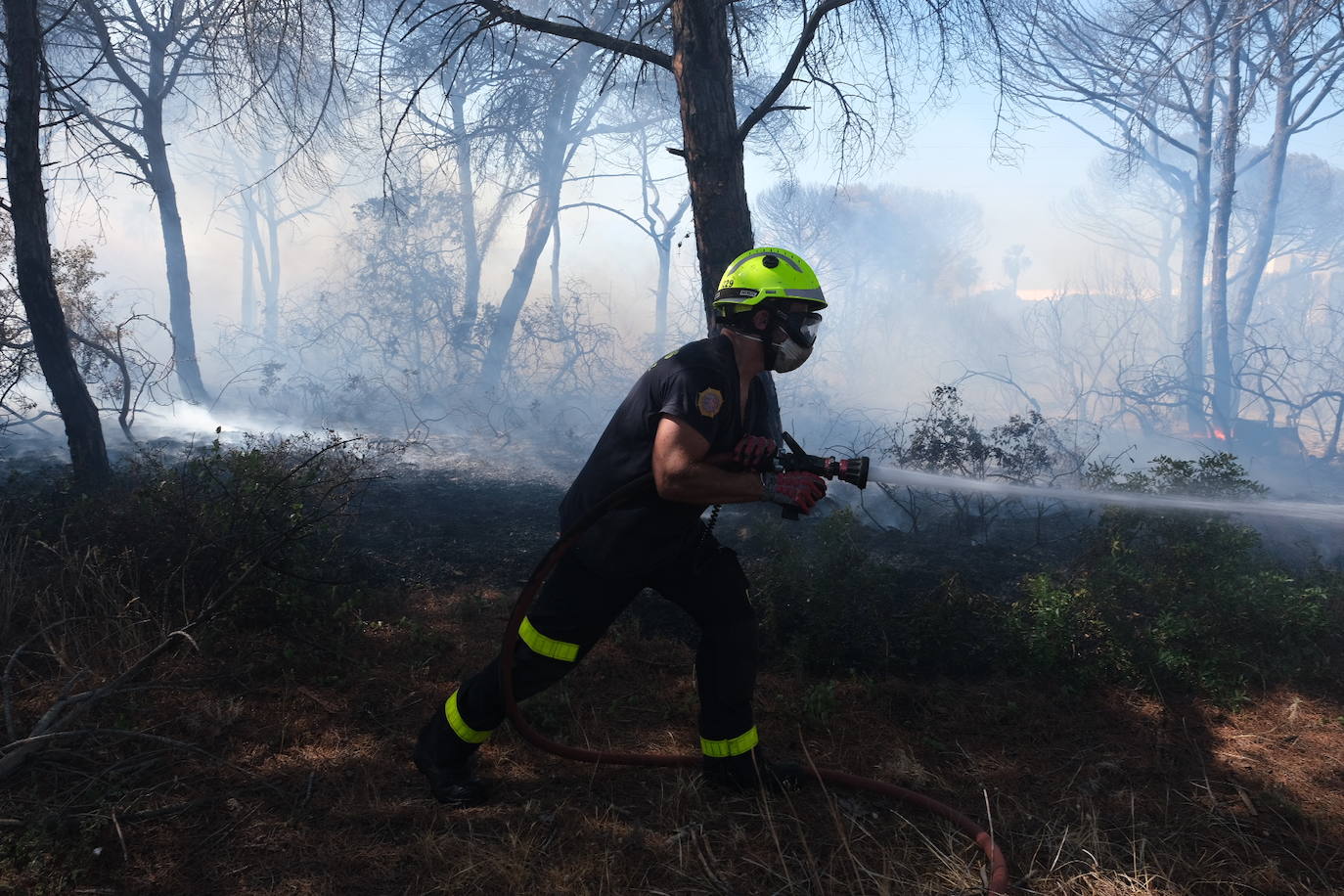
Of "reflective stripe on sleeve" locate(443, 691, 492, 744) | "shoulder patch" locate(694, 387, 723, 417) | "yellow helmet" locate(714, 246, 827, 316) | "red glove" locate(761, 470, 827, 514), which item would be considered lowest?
"reflective stripe on sleeve" locate(443, 691, 492, 744)

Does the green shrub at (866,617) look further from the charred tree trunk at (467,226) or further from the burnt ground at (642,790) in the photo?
the charred tree trunk at (467,226)

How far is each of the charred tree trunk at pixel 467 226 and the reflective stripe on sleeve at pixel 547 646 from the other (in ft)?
46.0

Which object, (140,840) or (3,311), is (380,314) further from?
(140,840)

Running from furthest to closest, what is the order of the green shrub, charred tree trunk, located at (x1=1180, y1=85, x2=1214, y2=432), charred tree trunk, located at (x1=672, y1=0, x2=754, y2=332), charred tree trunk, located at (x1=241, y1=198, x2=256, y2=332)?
charred tree trunk, located at (x1=241, y1=198, x2=256, y2=332)
charred tree trunk, located at (x1=1180, y1=85, x2=1214, y2=432)
charred tree trunk, located at (x1=672, y1=0, x2=754, y2=332)
the green shrub

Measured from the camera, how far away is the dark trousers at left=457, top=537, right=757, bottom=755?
2.62 metres

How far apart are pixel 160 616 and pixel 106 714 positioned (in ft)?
2.64

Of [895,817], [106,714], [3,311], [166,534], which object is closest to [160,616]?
[166,534]

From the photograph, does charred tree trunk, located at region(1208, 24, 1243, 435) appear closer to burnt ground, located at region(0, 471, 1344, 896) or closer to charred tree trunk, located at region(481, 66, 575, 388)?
charred tree trunk, located at region(481, 66, 575, 388)

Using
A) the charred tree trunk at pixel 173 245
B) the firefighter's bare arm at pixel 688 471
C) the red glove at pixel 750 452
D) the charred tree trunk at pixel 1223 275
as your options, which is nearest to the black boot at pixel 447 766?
the firefighter's bare arm at pixel 688 471

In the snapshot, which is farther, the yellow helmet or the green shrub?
the green shrub

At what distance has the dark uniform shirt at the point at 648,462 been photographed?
8.21 ft

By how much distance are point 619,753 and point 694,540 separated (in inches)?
34.5

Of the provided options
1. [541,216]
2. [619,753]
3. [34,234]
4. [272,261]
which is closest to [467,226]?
[541,216]

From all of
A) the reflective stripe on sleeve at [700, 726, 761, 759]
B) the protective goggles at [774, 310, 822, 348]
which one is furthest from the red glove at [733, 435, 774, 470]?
the reflective stripe on sleeve at [700, 726, 761, 759]
